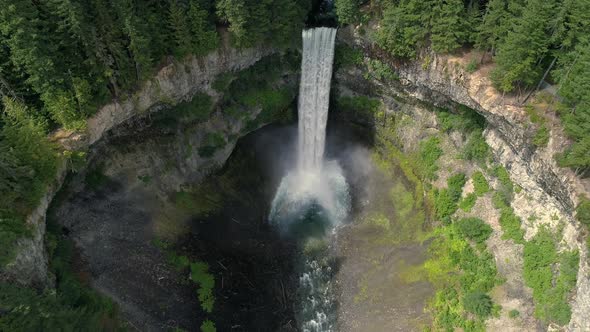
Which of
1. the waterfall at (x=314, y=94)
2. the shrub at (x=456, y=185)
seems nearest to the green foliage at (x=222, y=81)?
the waterfall at (x=314, y=94)

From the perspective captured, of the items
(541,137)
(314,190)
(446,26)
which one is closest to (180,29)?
(314,190)

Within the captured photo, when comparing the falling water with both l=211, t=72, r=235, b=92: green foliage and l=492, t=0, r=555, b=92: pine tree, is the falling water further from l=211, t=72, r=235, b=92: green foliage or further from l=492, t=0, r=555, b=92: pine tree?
l=492, t=0, r=555, b=92: pine tree

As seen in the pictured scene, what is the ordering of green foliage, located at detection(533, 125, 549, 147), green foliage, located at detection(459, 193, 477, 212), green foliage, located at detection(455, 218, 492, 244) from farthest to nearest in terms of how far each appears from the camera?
green foliage, located at detection(459, 193, 477, 212)
green foliage, located at detection(455, 218, 492, 244)
green foliage, located at detection(533, 125, 549, 147)

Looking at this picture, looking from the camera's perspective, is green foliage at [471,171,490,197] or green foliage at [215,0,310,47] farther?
green foliage at [471,171,490,197]

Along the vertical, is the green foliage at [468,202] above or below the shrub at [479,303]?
above

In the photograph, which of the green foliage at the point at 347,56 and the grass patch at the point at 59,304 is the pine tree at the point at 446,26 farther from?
the grass patch at the point at 59,304

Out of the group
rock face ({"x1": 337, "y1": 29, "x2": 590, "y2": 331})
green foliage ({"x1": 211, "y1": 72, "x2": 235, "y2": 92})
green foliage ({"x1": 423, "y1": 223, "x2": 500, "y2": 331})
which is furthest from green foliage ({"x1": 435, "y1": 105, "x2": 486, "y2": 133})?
green foliage ({"x1": 211, "y1": 72, "x2": 235, "y2": 92})

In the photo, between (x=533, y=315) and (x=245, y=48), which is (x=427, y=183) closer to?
(x=533, y=315)
